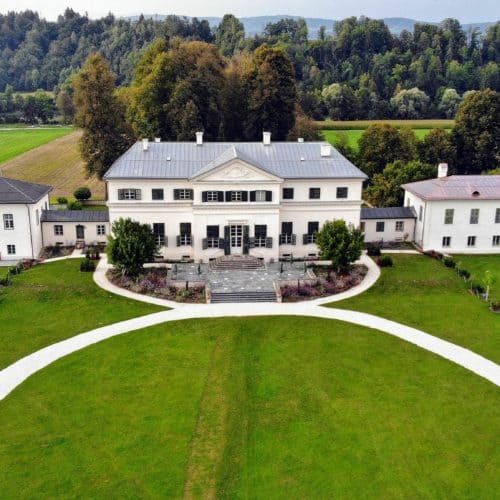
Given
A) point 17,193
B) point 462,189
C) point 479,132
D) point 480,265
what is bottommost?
point 480,265

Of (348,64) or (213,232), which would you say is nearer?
(213,232)

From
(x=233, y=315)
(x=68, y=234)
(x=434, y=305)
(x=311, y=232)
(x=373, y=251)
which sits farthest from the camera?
(x=68, y=234)

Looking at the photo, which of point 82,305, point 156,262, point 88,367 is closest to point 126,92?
point 156,262

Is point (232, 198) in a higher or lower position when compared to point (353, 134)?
lower

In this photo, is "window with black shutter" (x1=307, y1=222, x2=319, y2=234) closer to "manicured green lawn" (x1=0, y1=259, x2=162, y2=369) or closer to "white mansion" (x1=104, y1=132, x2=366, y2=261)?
"white mansion" (x1=104, y1=132, x2=366, y2=261)

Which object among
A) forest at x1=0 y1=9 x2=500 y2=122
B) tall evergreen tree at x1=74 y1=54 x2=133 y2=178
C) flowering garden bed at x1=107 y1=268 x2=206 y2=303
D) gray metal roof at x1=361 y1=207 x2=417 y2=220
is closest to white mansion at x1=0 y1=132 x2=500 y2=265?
gray metal roof at x1=361 y1=207 x2=417 y2=220

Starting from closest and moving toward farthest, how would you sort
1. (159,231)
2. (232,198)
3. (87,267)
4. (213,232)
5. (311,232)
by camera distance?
(87,267), (232,198), (213,232), (159,231), (311,232)

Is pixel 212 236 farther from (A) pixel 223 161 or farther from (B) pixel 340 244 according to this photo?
(B) pixel 340 244

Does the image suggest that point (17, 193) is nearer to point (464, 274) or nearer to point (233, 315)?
point (233, 315)

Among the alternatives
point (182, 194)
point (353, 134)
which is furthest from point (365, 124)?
point (182, 194)
